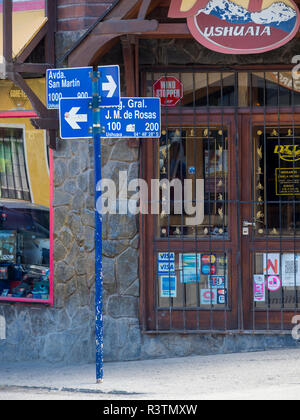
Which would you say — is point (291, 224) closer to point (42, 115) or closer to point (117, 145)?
point (117, 145)

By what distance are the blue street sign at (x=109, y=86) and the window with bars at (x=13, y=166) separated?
2142 mm

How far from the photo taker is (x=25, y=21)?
9.24 m

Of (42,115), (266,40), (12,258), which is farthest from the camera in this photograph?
(12,258)

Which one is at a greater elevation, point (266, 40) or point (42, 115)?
point (266, 40)

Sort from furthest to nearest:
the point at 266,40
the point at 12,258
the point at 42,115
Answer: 1. the point at 12,258
2. the point at 42,115
3. the point at 266,40

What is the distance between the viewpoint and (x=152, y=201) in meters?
9.38

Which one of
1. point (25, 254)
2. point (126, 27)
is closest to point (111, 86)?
point (126, 27)

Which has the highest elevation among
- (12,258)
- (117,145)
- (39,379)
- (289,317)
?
(117,145)

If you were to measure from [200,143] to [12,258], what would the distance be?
273 centimetres

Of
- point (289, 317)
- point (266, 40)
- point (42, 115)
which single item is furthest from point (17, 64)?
point (289, 317)

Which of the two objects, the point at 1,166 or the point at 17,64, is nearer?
the point at 17,64

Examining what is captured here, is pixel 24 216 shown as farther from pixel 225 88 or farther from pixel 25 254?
pixel 225 88

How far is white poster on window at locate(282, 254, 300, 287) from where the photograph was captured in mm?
9344

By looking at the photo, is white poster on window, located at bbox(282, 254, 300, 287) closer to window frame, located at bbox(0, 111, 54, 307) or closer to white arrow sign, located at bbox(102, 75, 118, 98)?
window frame, located at bbox(0, 111, 54, 307)
